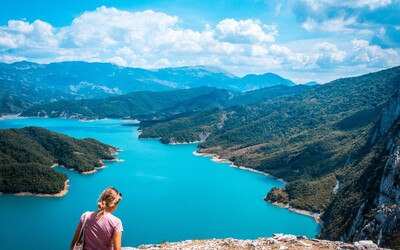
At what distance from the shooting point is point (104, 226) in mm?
7676

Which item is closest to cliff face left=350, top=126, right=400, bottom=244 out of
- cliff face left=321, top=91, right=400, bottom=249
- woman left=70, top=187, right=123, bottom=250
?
cliff face left=321, top=91, right=400, bottom=249

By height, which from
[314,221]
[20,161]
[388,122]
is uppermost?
[388,122]

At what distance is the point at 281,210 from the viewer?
99188mm

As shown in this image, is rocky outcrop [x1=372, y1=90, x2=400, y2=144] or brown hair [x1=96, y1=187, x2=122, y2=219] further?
rocky outcrop [x1=372, y1=90, x2=400, y2=144]

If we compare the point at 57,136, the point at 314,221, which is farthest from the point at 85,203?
the point at 57,136

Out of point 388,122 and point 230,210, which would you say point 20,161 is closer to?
point 230,210

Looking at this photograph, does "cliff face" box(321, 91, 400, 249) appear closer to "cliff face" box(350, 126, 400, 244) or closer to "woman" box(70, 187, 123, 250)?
"cliff face" box(350, 126, 400, 244)

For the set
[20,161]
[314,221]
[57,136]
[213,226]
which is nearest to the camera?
[213,226]

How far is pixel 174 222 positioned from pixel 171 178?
161ft

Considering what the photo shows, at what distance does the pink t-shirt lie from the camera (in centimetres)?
769

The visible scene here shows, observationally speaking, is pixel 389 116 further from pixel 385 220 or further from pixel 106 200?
pixel 106 200

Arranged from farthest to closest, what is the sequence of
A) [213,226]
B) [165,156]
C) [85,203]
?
1. [165,156]
2. [85,203]
3. [213,226]

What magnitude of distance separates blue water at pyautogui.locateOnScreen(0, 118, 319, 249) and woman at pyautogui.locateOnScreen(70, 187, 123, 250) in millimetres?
62375

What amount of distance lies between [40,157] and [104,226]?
463 ft
